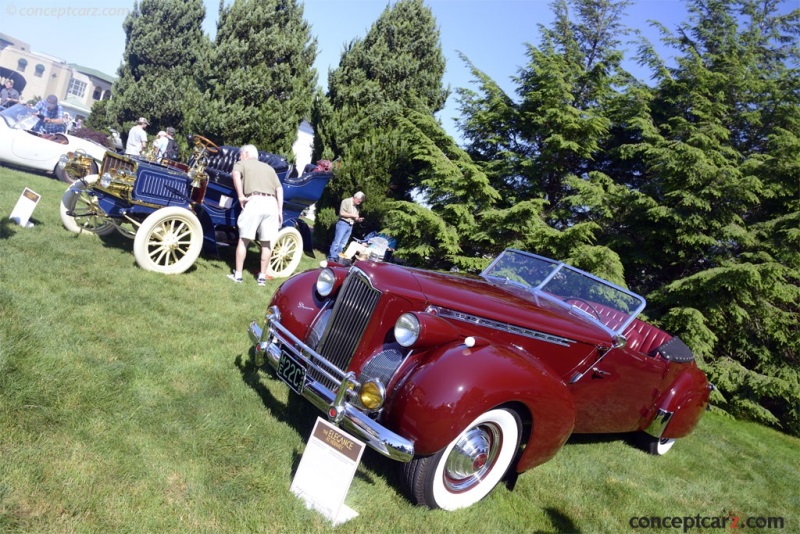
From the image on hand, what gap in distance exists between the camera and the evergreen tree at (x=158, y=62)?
744 inches

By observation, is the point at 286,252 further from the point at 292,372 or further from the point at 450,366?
the point at 450,366

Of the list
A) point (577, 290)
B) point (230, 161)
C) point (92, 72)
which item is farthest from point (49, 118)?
point (92, 72)

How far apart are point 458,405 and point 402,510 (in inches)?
25.5

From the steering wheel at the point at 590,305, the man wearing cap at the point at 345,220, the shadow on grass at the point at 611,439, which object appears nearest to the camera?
the steering wheel at the point at 590,305

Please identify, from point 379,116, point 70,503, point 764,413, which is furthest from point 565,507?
point 379,116

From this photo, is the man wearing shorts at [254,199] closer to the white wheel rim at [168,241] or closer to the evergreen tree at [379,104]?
the white wheel rim at [168,241]

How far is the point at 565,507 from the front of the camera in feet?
11.0

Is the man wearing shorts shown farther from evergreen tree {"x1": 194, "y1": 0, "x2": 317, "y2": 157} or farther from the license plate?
evergreen tree {"x1": 194, "y1": 0, "x2": 317, "y2": 157}

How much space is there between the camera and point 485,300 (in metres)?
3.42

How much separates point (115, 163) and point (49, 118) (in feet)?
27.9

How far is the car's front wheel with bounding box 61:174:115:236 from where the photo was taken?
6.68 m

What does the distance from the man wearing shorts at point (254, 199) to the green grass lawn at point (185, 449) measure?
107 centimetres

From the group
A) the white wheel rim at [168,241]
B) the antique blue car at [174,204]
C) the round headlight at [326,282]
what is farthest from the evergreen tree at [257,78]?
the round headlight at [326,282]

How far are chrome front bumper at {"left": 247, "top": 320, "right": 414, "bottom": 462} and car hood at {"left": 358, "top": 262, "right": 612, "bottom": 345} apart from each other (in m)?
0.62
